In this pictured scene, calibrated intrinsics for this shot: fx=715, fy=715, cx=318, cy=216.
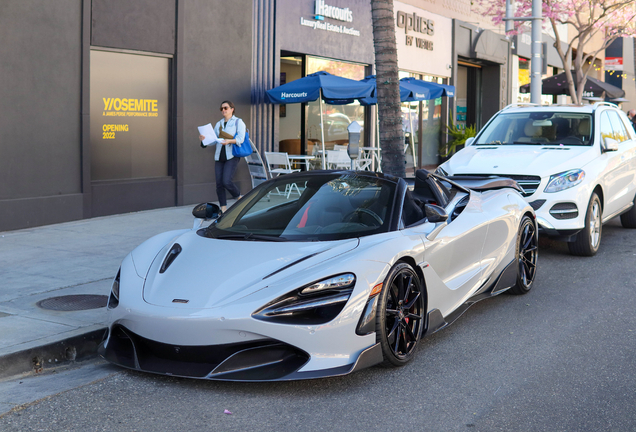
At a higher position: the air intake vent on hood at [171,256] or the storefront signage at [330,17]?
the storefront signage at [330,17]

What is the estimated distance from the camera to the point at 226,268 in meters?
4.50

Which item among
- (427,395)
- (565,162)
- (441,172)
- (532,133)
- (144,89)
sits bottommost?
(427,395)

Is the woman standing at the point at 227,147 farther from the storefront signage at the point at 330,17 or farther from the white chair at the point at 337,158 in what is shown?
the storefront signage at the point at 330,17

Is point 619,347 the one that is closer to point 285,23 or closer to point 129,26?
point 129,26

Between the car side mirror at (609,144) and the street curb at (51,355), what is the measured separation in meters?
6.93

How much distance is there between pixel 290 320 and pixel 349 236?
1.02 meters

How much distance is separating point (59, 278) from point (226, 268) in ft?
10.8

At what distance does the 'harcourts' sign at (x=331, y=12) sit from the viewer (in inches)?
651

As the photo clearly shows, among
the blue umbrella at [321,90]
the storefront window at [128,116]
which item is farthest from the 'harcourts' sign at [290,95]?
the storefront window at [128,116]

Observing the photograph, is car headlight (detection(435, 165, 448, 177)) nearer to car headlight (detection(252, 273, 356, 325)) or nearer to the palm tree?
the palm tree

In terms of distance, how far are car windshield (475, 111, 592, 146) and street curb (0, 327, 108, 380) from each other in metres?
6.65

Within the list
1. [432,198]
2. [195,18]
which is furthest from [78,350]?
[195,18]

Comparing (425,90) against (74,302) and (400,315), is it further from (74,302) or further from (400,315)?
(400,315)

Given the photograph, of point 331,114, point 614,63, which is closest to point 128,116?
point 331,114
